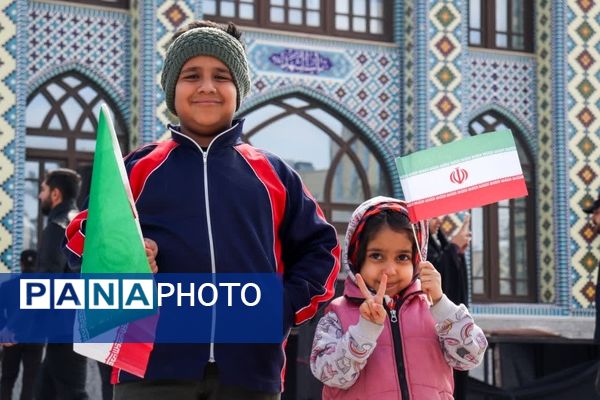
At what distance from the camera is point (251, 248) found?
8.41ft

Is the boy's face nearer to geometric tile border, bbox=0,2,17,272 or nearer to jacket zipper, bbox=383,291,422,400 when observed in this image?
jacket zipper, bbox=383,291,422,400

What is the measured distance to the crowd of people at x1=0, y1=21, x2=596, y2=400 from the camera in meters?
2.51

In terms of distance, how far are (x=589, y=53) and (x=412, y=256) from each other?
34.5 ft

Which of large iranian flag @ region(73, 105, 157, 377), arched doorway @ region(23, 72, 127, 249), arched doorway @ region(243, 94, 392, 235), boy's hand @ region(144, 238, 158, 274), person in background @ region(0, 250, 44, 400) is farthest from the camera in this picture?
arched doorway @ region(243, 94, 392, 235)

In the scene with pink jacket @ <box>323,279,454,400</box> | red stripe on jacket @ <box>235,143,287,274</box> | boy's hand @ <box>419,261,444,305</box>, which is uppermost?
red stripe on jacket @ <box>235,143,287,274</box>

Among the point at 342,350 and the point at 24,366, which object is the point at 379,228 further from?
the point at 24,366

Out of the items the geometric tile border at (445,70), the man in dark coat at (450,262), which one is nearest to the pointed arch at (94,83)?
the geometric tile border at (445,70)

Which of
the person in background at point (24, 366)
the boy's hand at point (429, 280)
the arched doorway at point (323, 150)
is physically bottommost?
the person in background at point (24, 366)

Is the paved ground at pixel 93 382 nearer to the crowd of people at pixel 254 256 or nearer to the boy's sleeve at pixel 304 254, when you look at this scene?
the crowd of people at pixel 254 256

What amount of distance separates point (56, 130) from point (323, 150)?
9.29 ft

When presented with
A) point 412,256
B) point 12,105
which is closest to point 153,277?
point 412,256

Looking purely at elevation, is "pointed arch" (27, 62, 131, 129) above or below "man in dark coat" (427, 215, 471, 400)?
above

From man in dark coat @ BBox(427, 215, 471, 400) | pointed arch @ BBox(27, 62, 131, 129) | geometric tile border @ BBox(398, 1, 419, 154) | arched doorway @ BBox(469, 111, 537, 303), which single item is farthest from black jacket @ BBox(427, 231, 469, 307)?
arched doorway @ BBox(469, 111, 537, 303)

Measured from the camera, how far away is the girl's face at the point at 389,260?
10.3ft
